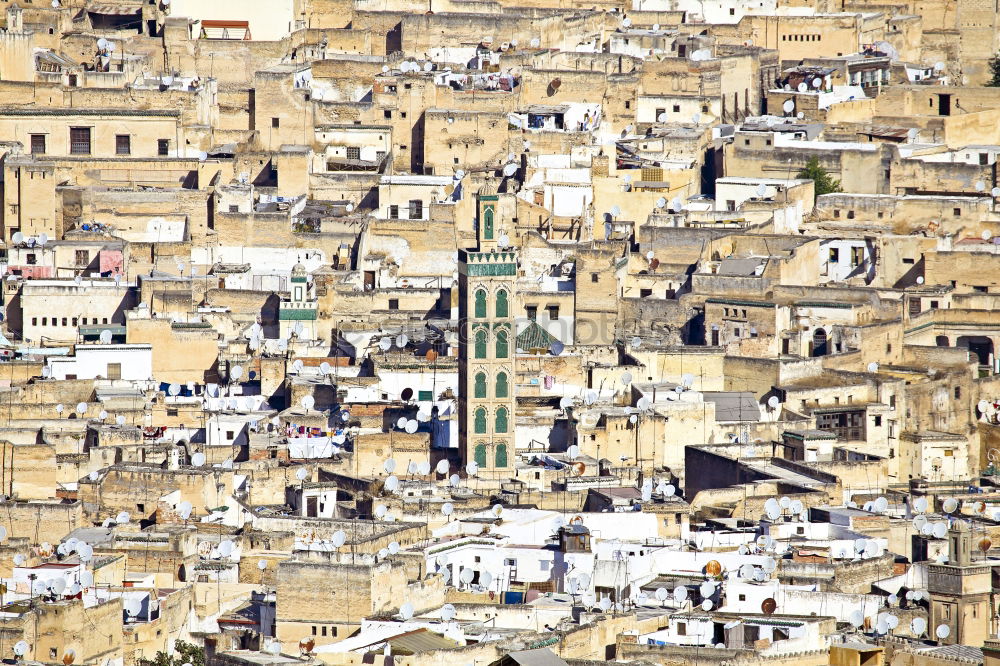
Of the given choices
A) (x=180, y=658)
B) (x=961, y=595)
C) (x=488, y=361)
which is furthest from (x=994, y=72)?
(x=180, y=658)

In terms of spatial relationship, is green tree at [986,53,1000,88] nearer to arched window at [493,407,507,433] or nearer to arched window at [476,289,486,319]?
arched window at [476,289,486,319]

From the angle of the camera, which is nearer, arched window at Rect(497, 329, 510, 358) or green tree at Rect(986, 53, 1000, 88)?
arched window at Rect(497, 329, 510, 358)

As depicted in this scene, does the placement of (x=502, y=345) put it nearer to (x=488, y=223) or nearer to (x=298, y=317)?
(x=488, y=223)

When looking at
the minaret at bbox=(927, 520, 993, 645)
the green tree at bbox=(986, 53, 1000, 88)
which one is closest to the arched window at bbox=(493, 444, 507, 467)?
the minaret at bbox=(927, 520, 993, 645)

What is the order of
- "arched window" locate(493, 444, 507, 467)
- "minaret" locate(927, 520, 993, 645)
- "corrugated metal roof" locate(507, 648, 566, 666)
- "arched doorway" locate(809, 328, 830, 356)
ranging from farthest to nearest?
"arched doorway" locate(809, 328, 830, 356), "arched window" locate(493, 444, 507, 467), "minaret" locate(927, 520, 993, 645), "corrugated metal roof" locate(507, 648, 566, 666)

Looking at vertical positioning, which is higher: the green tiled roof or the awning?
the awning

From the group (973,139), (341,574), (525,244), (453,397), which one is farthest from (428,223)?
(341,574)

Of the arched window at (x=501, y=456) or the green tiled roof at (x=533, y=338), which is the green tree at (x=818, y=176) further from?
the arched window at (x=501, y=456)

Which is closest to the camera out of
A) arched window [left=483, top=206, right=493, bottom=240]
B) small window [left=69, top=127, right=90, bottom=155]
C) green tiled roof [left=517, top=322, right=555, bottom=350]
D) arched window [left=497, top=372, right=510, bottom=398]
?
arched window [left=497, top=372, right=510, bottom=398]
